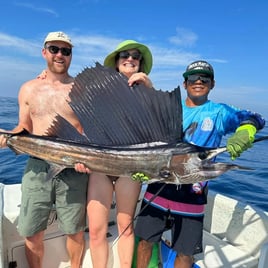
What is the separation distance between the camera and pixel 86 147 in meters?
1.73

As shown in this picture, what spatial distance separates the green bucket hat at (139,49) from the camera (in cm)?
193

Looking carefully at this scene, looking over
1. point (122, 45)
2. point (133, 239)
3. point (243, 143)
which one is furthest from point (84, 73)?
point (133, 239)

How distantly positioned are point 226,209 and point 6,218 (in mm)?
1811

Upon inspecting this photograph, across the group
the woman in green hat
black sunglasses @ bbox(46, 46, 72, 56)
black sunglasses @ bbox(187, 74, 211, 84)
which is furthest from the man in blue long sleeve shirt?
black sunglasses @ bbox(46, 46, 72, 56)

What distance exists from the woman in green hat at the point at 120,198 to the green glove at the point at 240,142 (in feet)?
1.93

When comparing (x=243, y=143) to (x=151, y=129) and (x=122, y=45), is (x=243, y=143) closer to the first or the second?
(x=151, y=129)

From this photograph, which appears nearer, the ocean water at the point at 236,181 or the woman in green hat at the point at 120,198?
the woman in green hat at the point at 120,198

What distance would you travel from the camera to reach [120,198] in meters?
1.89

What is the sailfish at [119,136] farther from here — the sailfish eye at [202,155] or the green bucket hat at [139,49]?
the green bucket hat at [139,49]

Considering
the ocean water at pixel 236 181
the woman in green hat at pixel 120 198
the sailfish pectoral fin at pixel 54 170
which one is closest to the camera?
the sailfish pectoral fin at pixel 54 170

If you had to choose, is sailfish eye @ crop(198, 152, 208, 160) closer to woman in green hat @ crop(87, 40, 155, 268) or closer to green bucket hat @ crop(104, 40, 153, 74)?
woman in green hat @ crop(87, 40, 155, 268)

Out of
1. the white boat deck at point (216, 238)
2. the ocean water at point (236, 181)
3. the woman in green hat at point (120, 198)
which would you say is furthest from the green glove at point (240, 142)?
the ocean water at point (236, 181)

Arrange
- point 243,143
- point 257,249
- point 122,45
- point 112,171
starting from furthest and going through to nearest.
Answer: point 257,249 → point 122,45 → point 112,171 → point 243,143

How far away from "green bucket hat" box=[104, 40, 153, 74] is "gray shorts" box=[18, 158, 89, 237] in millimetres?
793
